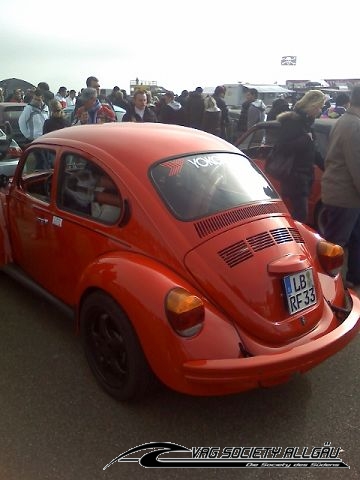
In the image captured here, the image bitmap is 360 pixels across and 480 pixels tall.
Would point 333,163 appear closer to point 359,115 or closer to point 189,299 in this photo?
point 359,115

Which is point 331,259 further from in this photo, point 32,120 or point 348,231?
point 32,120

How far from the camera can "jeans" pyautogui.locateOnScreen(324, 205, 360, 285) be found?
170 inches

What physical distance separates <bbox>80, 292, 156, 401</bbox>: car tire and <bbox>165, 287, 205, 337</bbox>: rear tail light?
0.32 m

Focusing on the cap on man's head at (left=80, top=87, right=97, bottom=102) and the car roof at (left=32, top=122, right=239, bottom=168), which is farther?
the cap on man's head at (left=80, top=87, right=97, bottom=102)

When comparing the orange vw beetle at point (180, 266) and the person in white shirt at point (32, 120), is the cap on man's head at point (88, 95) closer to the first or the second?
the person in white shirt at point (32, 120)

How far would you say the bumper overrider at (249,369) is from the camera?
2.28 metres

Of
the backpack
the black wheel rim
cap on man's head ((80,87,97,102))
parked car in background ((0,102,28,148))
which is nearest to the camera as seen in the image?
the black wheel rim

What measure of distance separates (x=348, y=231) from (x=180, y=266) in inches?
94.8

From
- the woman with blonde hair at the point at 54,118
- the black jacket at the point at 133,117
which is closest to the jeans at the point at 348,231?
the black jacket at the point at 133,117

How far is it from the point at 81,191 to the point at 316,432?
2160 mm

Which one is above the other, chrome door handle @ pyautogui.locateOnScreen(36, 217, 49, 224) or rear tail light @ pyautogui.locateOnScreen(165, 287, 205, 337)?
chrome door handle @ pyautogui.locateOnScreen(36, 217, 49, 224)

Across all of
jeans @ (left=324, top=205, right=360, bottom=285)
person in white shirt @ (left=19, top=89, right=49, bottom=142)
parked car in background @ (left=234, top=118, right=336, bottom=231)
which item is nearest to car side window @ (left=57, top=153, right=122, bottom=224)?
jeans @ (left=324, top=205, right=360, bottom=285)

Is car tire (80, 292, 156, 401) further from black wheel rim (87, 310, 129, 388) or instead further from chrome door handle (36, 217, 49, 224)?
chrome door handle (36, 217, 49, 224)

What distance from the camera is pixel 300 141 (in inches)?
178
